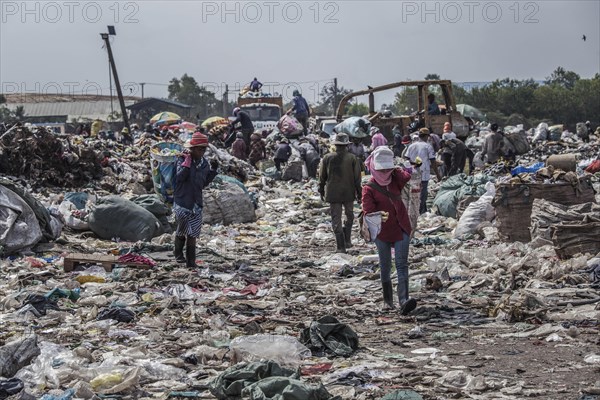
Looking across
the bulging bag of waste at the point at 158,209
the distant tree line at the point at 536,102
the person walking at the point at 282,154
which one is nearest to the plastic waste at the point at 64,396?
the bulging bag of waste at the point at 158,209

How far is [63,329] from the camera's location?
728cm

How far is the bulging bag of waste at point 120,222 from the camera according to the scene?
12.7 metres

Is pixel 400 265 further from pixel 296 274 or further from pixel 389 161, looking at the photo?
pixel 296 274

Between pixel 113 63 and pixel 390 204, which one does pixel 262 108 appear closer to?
pixel 113 63

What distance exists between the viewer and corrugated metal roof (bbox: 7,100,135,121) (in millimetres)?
65988

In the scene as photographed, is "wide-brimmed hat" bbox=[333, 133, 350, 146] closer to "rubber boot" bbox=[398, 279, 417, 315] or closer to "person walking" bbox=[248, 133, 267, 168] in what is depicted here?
"rubber boot" bbox=[398, 279, 417, 315]

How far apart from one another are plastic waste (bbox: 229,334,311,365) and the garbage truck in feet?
77.8

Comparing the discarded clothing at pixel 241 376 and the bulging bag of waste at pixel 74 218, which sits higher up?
the bulging bag of waste at pixel 74 218

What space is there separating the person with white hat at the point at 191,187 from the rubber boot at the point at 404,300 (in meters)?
2.98

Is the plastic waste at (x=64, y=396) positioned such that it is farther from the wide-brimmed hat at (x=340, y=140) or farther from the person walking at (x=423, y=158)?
the person walking at (x=423, y=158)

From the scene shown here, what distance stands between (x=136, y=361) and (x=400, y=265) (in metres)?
2.75

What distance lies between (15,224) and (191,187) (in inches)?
97.8

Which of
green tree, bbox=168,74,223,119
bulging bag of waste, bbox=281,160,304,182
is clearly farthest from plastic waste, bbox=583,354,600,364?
green tree, bbox=168,74,223,119

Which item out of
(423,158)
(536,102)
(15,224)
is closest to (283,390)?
(15,224)
